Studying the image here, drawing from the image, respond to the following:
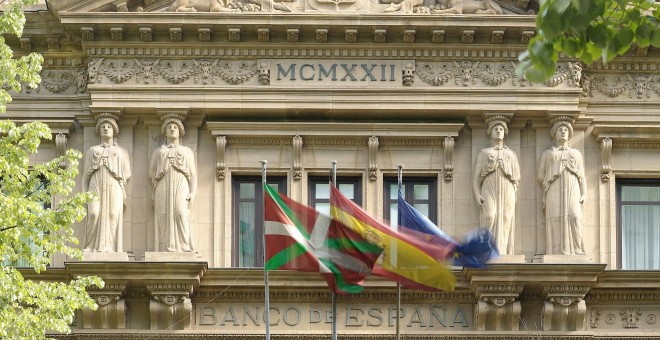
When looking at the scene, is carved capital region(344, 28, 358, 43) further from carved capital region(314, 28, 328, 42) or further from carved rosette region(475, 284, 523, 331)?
carved rosette region(475, 284, 523, 331)

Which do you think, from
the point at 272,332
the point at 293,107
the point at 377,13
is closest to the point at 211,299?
the point at 272,332

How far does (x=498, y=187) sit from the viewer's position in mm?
36656

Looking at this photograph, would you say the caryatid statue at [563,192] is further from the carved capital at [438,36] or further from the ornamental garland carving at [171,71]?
the ornamental garland carving at [171,71]

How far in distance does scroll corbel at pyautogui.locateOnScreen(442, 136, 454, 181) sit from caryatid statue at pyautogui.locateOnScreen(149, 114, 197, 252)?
473 cm

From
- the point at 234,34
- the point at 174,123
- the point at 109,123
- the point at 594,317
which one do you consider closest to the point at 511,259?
the point at 594,317

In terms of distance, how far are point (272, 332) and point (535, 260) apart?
5.06 metres

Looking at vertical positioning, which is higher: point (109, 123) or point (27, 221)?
point (109, 123)

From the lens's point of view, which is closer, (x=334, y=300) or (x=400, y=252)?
(x=334, y=300)

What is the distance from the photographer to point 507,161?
A: 36781mm

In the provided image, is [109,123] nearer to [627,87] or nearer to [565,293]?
[565,293]

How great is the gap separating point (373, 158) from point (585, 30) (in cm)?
1900

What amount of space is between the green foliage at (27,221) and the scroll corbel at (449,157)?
8363mm

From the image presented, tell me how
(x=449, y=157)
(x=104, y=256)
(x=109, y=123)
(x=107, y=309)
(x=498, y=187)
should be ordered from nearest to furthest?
(x=107, y=309) < (x=104, y=256) < (x=498, y=187) < (x=109, y=123) < (x=449, y=157)

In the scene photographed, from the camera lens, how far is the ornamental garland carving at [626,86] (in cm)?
3775
